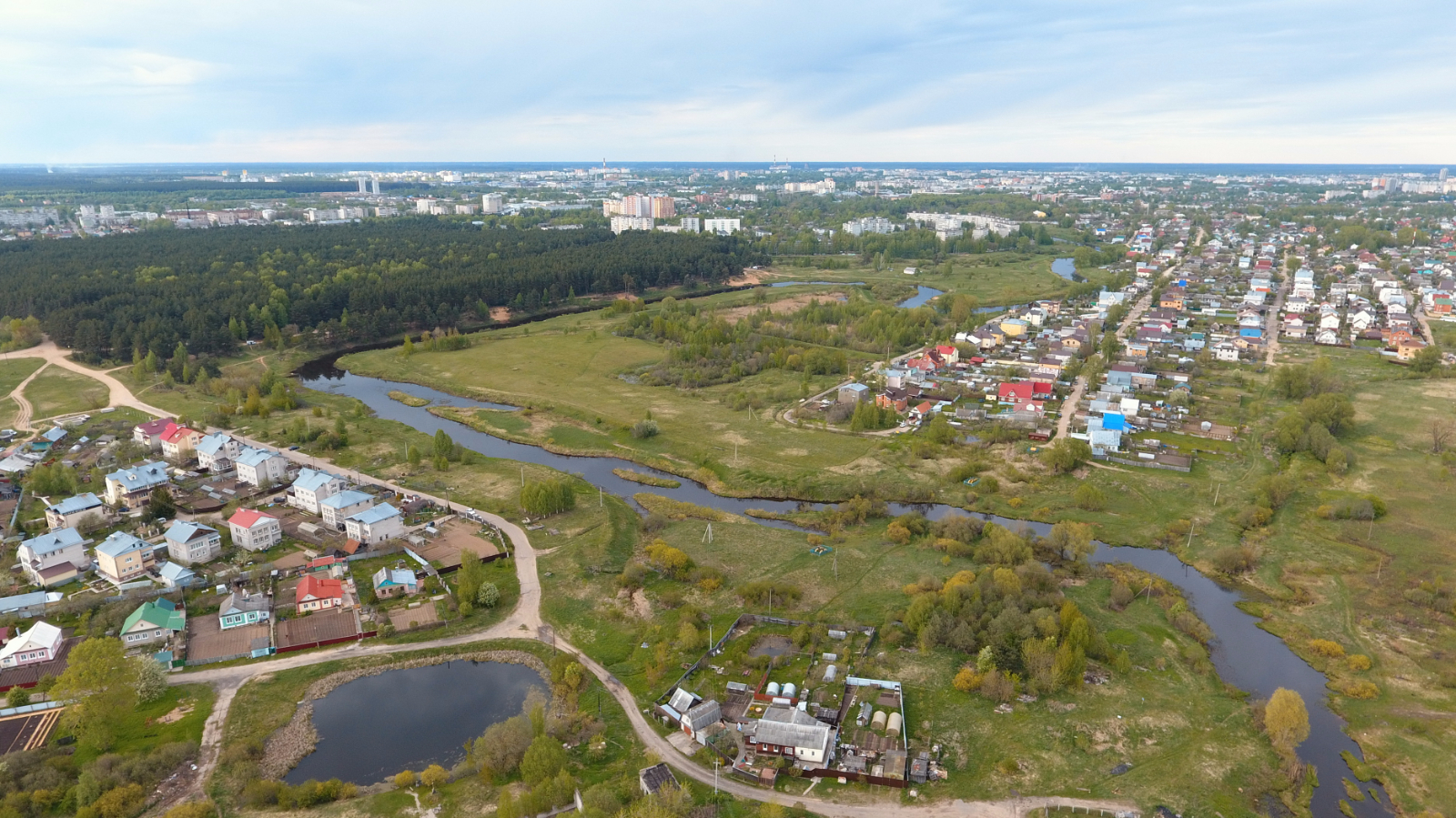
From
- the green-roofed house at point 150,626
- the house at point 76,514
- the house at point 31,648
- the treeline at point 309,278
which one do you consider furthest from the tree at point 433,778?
the treeline at point 309,278

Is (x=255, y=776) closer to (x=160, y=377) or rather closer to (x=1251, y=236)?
(x=160, y=377)

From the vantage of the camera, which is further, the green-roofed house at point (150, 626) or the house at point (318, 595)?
the house at point (318, 595)

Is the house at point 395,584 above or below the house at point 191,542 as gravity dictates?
below

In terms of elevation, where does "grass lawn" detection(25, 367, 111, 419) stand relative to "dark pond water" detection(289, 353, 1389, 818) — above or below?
above

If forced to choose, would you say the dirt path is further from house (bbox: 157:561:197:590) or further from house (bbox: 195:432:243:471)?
house (bbox: 157:561:197:590)

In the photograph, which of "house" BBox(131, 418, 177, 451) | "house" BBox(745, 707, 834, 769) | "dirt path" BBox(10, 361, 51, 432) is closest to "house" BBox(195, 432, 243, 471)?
"house" BBox(131, 418, 177, 451)

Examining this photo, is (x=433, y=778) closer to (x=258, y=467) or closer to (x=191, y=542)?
(x=191, y=542)

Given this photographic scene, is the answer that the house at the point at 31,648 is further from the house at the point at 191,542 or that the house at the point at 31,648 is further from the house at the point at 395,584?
the house at the point at 395,584
